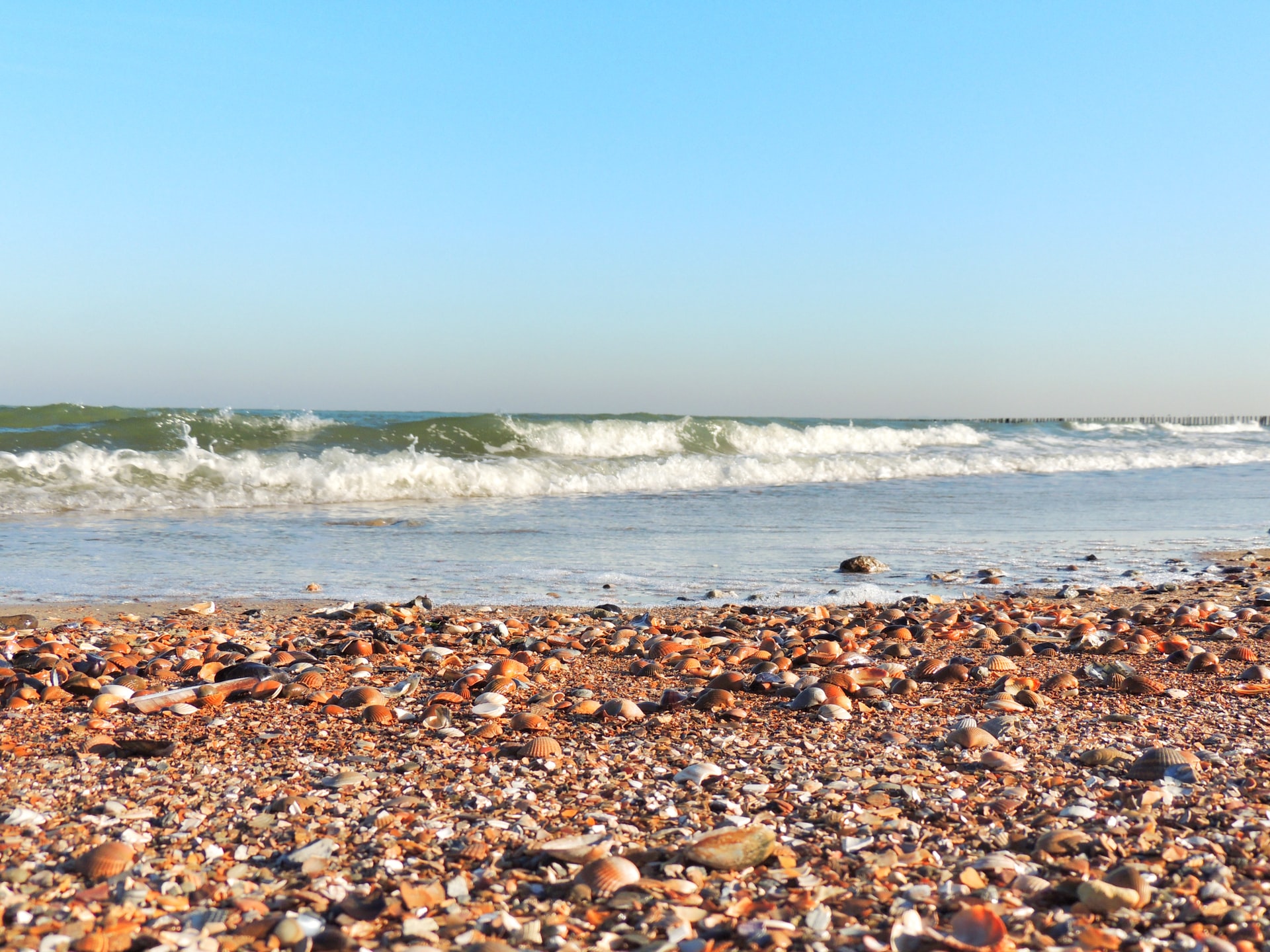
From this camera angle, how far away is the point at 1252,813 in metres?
1.98

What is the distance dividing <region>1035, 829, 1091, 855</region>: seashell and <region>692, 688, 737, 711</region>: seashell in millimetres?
1160

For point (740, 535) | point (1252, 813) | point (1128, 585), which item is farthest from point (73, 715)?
point (740, 535)

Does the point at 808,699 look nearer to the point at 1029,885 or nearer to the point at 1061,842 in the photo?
the point at 1061,842

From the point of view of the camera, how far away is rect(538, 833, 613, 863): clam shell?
70.4 inches

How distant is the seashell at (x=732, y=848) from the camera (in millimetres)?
1751

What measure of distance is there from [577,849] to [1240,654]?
296cm

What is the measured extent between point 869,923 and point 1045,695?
1.79 metres

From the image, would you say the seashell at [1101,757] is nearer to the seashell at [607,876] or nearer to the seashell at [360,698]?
the seashell at [607,876]

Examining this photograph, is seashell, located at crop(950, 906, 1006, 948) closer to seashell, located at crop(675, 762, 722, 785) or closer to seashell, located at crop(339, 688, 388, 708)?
seashell, located at crop(675, 762, 722, 785)

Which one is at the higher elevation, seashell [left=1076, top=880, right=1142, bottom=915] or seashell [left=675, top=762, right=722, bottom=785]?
seashell [left=1076, top=880, right=1142, bottom=915]

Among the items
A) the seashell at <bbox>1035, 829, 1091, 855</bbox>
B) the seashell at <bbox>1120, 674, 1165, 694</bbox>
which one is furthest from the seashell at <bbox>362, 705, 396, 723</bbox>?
the seashell at <bbox>1120, 674, 1165, 694</bbox>

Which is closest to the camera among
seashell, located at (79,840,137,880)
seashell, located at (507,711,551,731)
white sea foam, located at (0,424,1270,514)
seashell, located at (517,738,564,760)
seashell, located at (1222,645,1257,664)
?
seashell, located at (79,840,137,880)

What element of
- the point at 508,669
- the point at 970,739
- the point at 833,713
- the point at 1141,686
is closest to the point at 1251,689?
the point at 1141,686

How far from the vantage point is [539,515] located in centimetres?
980
